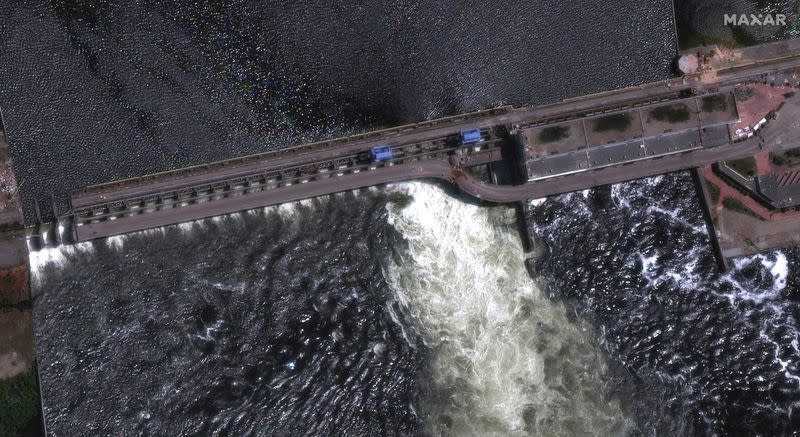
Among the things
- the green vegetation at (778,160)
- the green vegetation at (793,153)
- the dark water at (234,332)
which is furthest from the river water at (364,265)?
the green vegetation at (793,153)

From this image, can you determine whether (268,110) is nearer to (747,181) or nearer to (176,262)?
(176,262)

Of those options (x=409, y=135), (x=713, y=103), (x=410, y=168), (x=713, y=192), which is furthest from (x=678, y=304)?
(x=409, y=135)

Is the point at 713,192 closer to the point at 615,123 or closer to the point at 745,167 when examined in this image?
the point at 745,167

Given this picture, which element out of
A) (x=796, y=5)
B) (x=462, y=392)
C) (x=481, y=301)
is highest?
(x=796, y=5)

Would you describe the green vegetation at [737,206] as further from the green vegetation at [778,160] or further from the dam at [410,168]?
the green vegetation at [778,160]

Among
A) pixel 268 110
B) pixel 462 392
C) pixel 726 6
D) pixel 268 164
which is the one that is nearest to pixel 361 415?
pixel 462 392

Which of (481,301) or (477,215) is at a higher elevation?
(477,215)

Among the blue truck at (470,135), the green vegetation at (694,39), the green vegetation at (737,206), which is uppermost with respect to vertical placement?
the green vegetation at (694,39)
